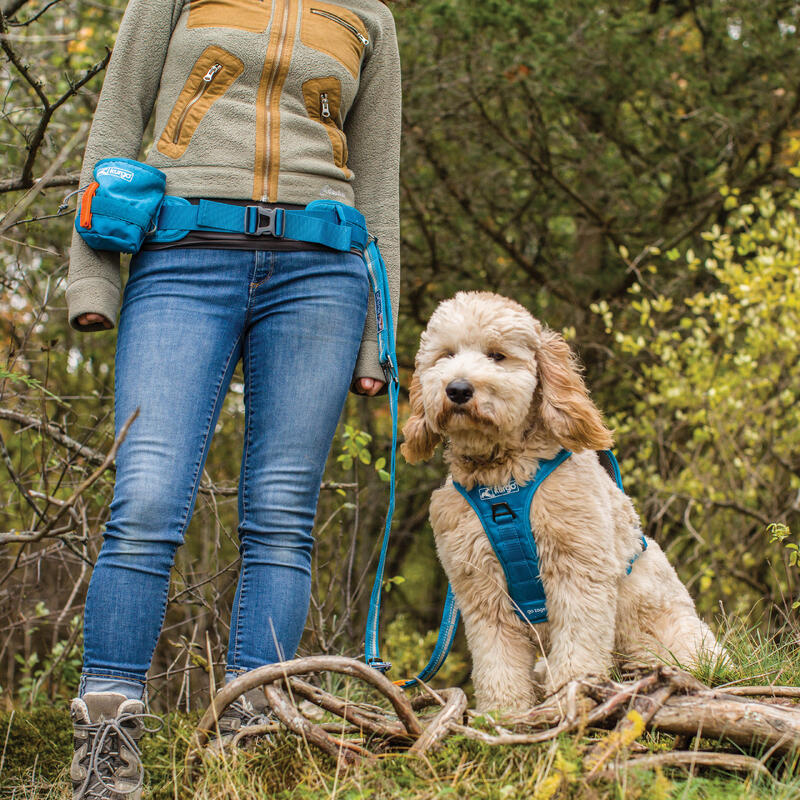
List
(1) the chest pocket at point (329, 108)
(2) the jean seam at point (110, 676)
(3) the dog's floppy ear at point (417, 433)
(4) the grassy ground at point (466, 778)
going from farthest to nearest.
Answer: (3) the dog's floppy ear at point (417, 433)
(1) the chest pocket at point (329, 108)
(2) the jean seam at point (110, 676)
(4) the grassy ground at point (466, 778)

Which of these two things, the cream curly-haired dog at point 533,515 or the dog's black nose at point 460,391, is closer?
the cream curly-haired dog at point 533,515

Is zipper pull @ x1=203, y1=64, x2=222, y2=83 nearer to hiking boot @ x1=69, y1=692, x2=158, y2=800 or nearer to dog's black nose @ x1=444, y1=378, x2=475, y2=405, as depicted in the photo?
dog's black nose @ x1=444, y1=378, x2=475, y2=405

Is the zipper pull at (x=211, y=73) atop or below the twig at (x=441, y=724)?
atop

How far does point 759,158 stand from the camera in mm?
7574

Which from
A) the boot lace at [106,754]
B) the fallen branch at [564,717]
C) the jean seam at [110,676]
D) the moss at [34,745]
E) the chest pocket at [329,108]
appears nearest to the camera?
the fallen branch at [564,717]

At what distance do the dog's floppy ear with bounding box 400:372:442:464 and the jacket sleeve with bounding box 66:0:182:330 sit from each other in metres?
1.10

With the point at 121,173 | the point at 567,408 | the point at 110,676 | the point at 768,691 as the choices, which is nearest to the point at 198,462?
the point at 110,676

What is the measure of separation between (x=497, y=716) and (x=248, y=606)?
0.84 m

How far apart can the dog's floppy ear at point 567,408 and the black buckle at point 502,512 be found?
1.02 feet

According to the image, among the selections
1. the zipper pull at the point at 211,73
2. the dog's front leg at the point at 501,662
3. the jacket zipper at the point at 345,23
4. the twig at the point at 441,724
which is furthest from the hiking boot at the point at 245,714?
the jacket zipper at the point at 345,23

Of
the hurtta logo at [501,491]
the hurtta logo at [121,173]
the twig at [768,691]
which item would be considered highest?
the hurtta logo at [121,173]

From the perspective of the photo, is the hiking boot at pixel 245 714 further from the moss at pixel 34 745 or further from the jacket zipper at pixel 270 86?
the jacket zipper at pixel 270 86

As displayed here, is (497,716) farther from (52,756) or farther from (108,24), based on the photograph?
(108,24)

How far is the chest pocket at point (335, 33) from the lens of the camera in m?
2.91
